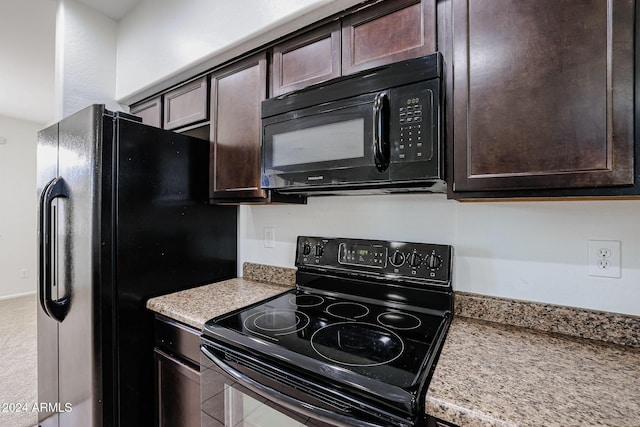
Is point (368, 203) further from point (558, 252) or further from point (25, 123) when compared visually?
point (25, 123)

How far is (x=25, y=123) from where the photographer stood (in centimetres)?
454

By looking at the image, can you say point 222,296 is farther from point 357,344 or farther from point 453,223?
point 453,223

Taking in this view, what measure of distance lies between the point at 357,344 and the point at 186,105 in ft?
5.61

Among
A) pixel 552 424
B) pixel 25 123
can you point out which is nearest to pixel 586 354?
pixel 552 424

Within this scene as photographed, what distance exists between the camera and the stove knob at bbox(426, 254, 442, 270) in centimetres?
120

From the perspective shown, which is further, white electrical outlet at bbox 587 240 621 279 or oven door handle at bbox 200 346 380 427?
white electrical outlet at bbox 587 240 621 279

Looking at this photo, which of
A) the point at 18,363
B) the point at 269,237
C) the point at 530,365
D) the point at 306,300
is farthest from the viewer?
the point at 18,363

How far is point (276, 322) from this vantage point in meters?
1.14

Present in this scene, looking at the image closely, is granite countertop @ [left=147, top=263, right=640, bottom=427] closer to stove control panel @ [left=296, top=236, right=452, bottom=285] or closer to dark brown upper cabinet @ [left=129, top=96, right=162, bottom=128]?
stove control panel @ [left=296, top=236, right=452, bottom=285]

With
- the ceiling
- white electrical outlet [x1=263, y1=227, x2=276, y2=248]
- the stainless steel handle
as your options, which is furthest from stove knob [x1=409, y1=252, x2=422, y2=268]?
the ceiling

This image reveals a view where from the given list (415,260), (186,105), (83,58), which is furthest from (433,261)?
(83,58)

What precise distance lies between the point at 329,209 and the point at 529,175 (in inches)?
36.8

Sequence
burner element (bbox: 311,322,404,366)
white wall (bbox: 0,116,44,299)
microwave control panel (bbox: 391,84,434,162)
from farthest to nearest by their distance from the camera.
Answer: white wall (bbox: 0,116,44,299) → microwave control panel (bbox: 391,84,434,162) → burner element (bbox: 311,322,404,366)

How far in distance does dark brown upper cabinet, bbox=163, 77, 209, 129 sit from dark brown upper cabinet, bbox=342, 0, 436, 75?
3.14 feet
